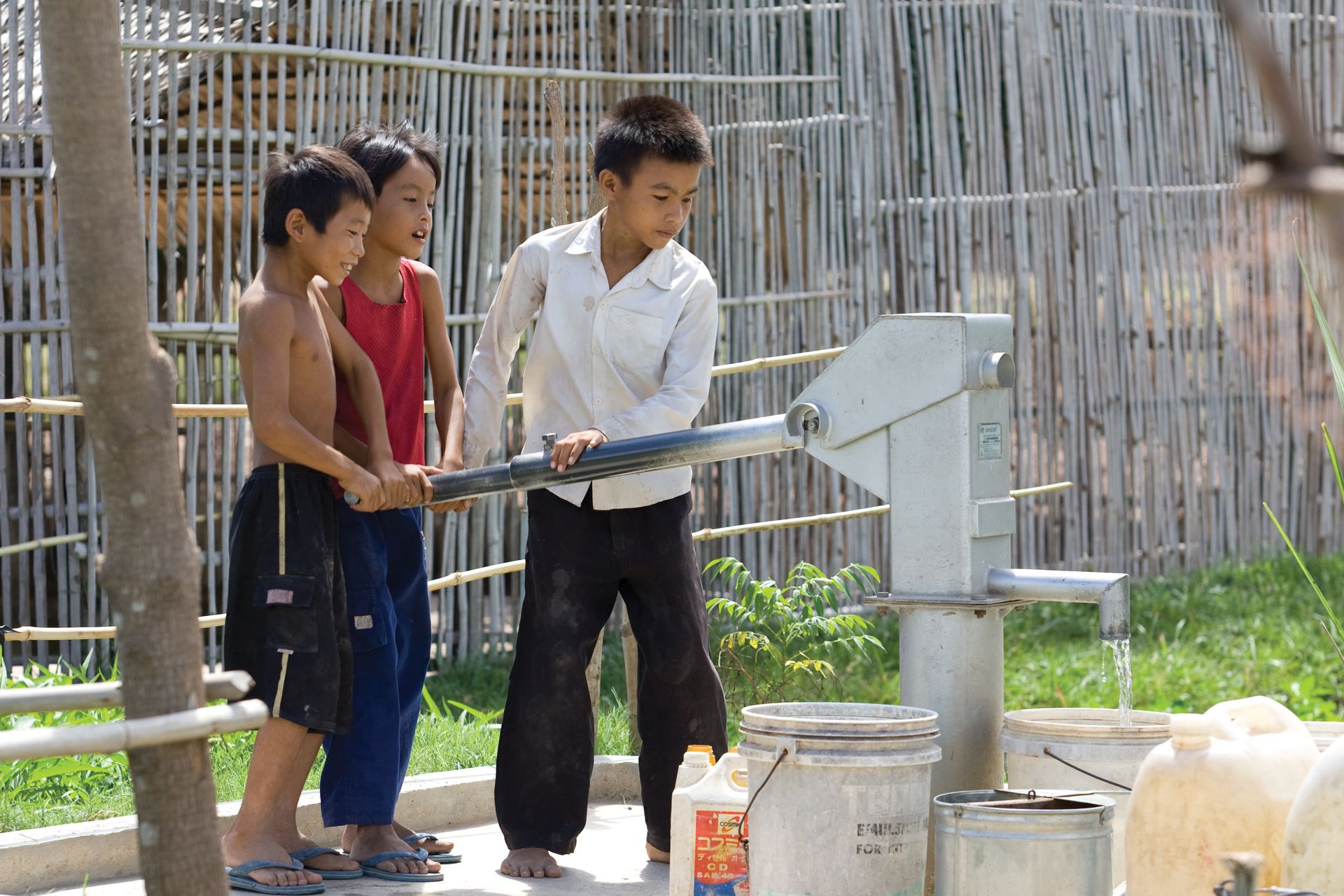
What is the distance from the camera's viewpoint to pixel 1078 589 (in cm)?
242

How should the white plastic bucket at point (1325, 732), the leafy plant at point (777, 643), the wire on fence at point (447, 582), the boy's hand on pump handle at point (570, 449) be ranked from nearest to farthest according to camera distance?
the white plastic bucket at point (1325, 732)
the boy's hand on pump handle at point (570, 449)
the wire on fence at point (447, 582)
the leafy plant at point (777, 643)

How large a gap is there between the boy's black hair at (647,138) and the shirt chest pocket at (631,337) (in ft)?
0.91

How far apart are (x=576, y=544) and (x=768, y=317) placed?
3.28 metres

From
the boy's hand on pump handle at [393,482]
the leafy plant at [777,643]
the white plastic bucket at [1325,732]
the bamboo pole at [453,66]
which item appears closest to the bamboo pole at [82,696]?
the boy's hand on pump handle at [393,482]

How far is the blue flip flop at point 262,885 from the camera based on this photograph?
9.12 feet

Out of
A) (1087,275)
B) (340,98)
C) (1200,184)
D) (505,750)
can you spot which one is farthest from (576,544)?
(1200,184)

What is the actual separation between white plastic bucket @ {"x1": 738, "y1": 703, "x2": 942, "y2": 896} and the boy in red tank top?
3.12 ft

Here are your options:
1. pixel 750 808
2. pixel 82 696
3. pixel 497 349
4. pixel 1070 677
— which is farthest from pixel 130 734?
pixel 1070 677

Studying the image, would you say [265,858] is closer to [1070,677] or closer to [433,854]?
[433,854]

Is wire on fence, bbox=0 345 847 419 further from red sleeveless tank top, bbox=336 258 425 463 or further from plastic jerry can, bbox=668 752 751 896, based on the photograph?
plastic jerry can, bbox=668 752 751 896

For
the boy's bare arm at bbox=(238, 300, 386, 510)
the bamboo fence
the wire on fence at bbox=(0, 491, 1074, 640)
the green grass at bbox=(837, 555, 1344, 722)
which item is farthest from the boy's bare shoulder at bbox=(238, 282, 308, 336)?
the green grass at bbox=(837, 555, 1344, 722)

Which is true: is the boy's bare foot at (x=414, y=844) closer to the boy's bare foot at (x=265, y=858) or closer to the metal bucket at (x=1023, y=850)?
the boy's bare foot at (x=265, y=858)

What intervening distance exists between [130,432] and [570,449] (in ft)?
4.12

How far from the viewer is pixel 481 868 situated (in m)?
3.15
